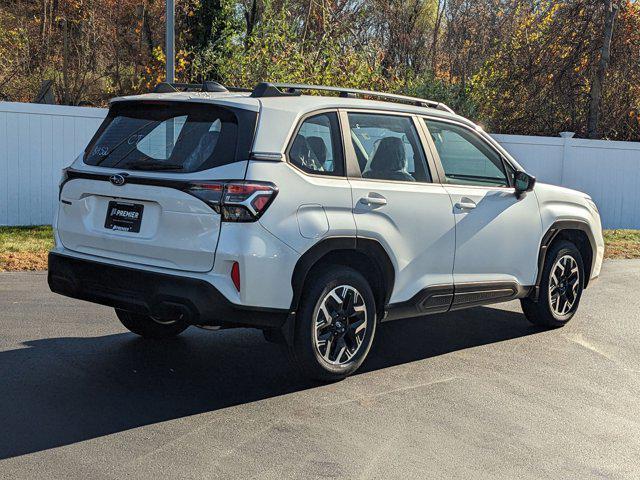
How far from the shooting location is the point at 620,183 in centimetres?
1880

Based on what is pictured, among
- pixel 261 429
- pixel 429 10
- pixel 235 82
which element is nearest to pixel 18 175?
pixel 235 82

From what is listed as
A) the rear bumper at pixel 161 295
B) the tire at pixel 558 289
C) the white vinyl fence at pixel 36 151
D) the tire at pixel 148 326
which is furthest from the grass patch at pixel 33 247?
the tire at pixel 558 289

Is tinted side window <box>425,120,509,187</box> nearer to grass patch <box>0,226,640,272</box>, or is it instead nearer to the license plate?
the license plate

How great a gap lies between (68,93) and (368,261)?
56.3 feet

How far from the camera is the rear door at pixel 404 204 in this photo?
5.97 m

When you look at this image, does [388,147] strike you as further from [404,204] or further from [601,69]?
[601,69]

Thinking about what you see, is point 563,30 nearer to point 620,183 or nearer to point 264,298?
point 620,183

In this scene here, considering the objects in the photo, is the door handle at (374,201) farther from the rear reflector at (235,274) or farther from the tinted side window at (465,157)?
the rear reflector at (235,274)

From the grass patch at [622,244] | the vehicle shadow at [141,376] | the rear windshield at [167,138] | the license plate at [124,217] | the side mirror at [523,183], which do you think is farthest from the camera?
the grass patch at [622,244]

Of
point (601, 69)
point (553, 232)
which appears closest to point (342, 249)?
point (553, 232)

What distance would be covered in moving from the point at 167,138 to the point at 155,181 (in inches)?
15.3

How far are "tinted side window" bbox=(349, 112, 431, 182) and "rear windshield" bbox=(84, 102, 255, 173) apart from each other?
1.03 meters

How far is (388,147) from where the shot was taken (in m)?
6.31

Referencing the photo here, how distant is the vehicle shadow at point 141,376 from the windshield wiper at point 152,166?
1381 millimetres
